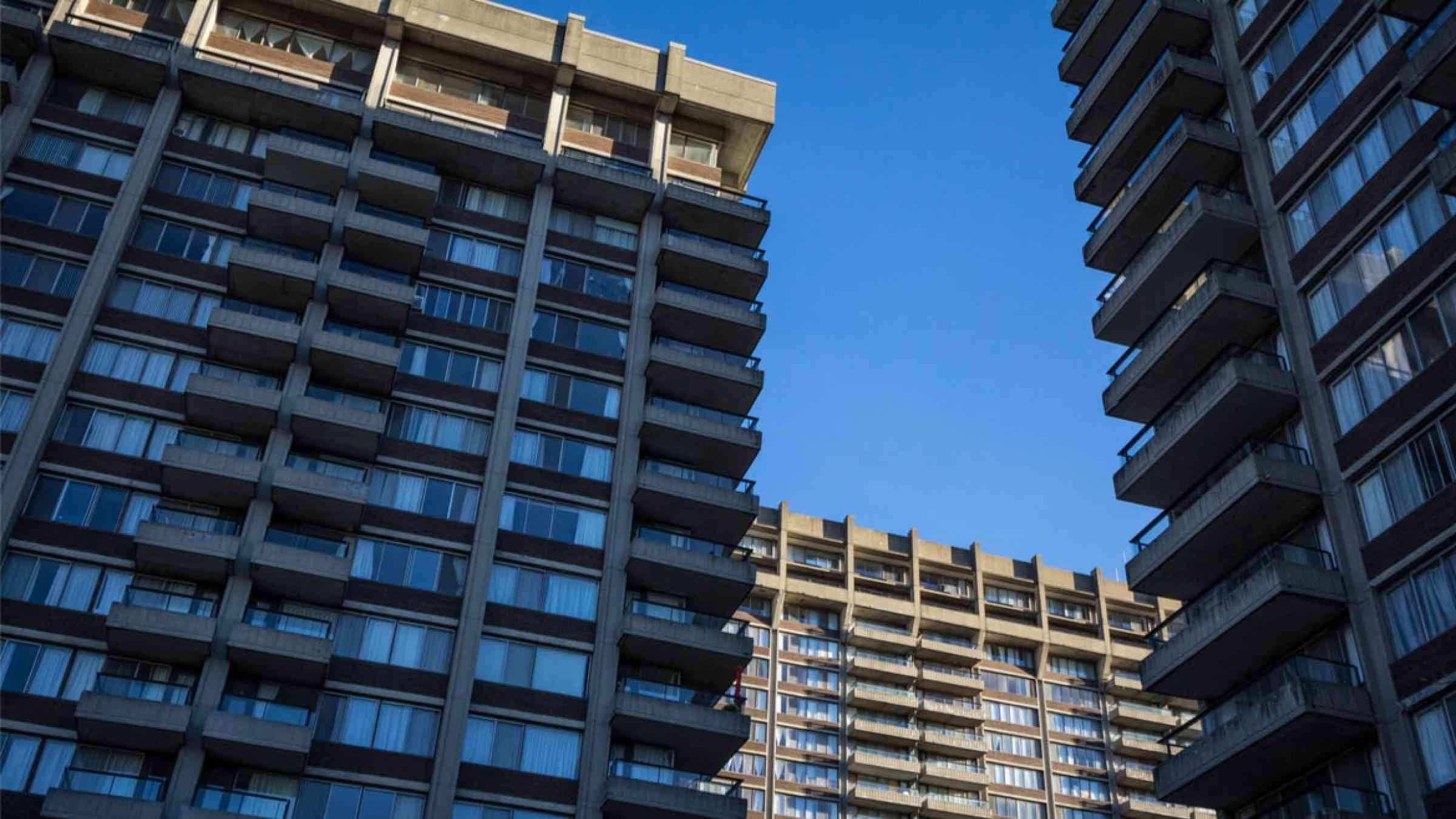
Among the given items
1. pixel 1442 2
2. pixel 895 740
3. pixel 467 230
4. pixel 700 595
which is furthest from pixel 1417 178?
pixel 895 740

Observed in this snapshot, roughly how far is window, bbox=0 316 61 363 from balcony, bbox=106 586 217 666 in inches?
431

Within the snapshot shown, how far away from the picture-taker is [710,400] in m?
60.8

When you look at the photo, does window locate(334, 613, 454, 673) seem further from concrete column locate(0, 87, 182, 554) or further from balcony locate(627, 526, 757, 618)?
concrete column locate(0, 87, 182, 554)

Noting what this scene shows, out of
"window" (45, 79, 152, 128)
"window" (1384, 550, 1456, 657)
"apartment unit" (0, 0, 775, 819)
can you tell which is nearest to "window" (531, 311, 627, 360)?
"apartment unit" (0, 0, 775, 819)

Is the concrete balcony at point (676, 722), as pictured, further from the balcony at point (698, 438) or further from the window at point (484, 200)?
the window at point (484, 200)

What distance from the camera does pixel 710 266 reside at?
6256 cm

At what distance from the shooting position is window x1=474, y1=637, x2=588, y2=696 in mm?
51062

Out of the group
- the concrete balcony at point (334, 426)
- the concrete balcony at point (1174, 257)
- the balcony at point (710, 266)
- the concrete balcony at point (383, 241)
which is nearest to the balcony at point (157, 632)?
the concrete balcony at point (334, 426)

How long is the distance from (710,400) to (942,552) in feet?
152

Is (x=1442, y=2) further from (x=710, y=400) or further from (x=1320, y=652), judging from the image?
(x=710, y=400)

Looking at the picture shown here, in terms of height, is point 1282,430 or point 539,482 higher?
point 539,482

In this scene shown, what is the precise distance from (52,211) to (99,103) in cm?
639

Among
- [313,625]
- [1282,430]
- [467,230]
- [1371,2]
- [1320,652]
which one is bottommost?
[1320,652]

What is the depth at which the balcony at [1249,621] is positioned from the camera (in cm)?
3906
